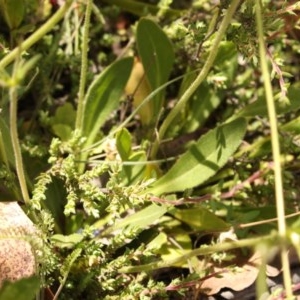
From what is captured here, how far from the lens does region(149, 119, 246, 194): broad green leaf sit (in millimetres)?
1556

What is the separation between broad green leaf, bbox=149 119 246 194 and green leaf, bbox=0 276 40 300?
0.55m

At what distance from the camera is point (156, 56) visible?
1.80 m

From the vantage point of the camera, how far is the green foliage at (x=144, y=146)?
1421 mm

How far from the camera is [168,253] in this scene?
1.64 m

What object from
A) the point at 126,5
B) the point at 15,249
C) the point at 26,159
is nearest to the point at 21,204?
the point at 15,249

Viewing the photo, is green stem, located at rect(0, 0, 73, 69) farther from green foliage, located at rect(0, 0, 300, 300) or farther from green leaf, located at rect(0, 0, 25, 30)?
green leaf, located at rect(0, 0, 25, 30)

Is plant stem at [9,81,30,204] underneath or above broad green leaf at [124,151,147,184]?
above

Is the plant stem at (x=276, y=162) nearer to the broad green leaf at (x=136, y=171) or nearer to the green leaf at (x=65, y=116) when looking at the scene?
the broad green leaf at (x=136, y=171)

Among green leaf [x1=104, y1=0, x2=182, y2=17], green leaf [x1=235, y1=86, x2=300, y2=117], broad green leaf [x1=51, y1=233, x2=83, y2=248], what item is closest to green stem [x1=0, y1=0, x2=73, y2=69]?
broad green leaf [x1=51, y1=233, x2=83, y2=248]

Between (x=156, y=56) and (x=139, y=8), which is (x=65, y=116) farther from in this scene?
(x=139, y=8)

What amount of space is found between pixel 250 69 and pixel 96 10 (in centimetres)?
52

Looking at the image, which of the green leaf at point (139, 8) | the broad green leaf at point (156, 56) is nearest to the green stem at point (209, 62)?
the broad green leaf at point (156, 56)

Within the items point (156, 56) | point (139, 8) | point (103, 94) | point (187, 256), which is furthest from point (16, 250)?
point (139, 8)

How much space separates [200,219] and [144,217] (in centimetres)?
17
